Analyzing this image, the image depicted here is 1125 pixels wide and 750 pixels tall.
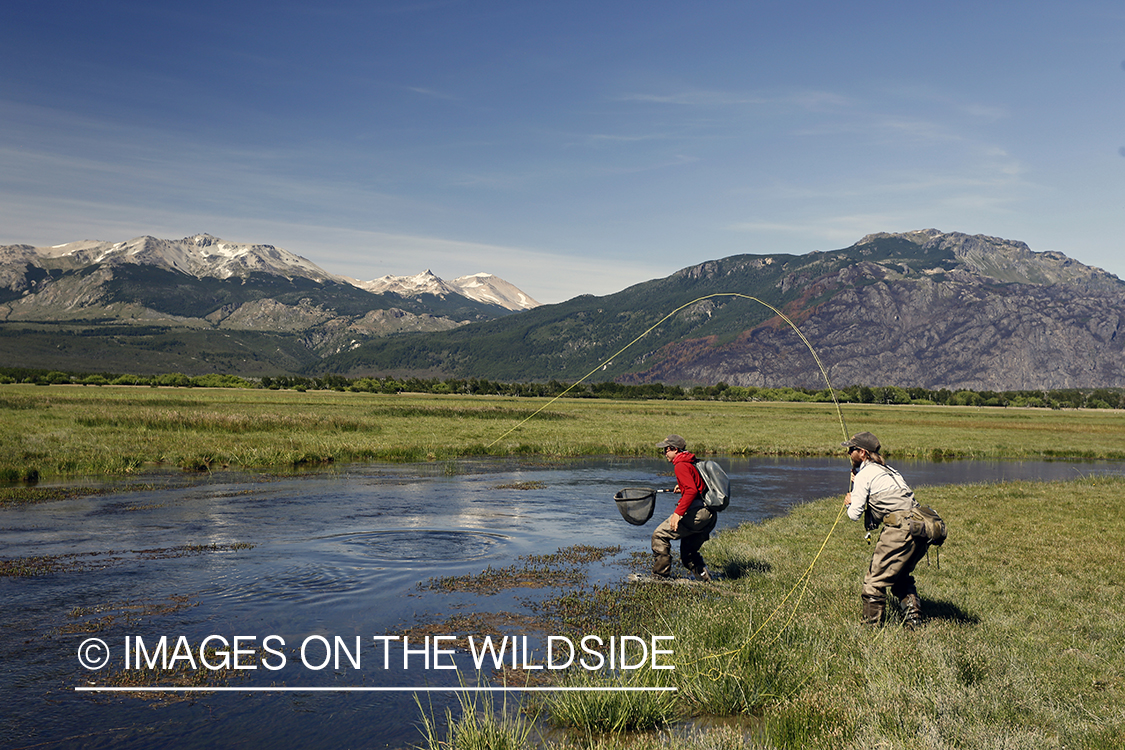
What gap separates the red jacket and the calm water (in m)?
2.78

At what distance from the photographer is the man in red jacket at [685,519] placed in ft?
41.2

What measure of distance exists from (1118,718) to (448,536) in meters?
14.1

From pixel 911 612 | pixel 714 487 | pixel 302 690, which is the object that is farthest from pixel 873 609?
pixel 302 690

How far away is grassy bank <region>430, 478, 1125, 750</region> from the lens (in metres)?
6.76

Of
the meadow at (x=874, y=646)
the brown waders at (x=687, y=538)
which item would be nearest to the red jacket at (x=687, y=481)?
the brown waders at (x=687, y=538)

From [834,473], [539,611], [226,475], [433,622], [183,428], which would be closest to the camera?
[433,622]

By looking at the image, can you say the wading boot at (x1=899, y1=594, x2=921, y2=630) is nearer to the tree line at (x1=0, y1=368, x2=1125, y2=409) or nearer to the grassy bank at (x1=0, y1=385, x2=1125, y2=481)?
the grassy bank at (x1=0, y1=385, x2=1125, y2=481)

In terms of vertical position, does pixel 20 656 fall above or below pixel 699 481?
below

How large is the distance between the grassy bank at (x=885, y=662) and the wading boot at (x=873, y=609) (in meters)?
0.24

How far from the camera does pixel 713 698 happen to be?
26.0 feet

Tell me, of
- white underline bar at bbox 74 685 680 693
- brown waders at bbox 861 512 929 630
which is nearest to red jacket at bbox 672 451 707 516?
brown waders at bbox 861 512 929 630

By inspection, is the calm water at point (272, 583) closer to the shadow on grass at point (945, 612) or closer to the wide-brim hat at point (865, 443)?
the shadow on grass at point (945, 612)

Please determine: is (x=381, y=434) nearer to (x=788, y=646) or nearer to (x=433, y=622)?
(x=433, y=622)

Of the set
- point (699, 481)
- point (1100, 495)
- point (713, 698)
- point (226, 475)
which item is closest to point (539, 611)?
point (699, 481)
